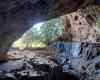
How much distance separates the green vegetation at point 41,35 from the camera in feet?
A: 37.4

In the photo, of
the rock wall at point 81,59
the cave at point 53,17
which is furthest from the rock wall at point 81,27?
the rock wall at point 81,59

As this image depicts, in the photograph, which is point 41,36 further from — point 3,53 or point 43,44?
point 3,53

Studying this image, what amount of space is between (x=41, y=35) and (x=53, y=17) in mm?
6222

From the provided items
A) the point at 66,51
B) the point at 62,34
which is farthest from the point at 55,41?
the point at 66,51

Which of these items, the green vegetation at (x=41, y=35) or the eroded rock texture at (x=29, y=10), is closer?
the eroded rock texture at (x=29, y=10)

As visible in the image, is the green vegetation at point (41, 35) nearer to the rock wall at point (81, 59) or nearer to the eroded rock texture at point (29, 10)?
the rock wall at point (81, 59)

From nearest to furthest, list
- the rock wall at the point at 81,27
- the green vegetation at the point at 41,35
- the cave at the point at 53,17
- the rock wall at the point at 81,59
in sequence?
the cave at the point at 53,17 → the rock wall at the point at 81,59 → the rock wall at the point at 81,27 → the green vegetation at the point at 41,35

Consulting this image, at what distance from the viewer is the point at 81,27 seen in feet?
30.6

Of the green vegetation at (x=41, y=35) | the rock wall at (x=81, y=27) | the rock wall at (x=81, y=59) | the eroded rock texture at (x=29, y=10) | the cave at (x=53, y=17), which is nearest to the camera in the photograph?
the eroded rock texture at (x=29, y=10)

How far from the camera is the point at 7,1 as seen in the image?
3736 millimetres

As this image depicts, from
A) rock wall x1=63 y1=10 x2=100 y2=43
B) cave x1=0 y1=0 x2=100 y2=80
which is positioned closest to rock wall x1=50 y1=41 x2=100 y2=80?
cave x1=0 y1=0 x2=100 y2=80

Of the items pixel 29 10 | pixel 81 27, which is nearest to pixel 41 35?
pixel 81 27

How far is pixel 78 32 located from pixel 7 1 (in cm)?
645

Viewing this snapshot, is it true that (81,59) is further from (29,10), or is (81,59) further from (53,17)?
(29,10)
